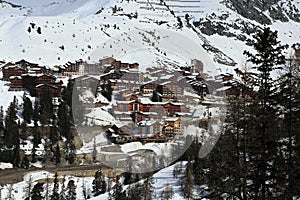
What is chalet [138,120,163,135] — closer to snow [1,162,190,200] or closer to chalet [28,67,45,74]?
snow [1,162,190,200]

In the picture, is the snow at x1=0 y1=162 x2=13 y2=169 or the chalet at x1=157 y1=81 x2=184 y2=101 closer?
the snow at x1=0 y1=162 x2=13 y2=169

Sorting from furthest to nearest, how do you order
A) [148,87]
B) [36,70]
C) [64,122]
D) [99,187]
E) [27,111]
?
[36,70]
[148,87]
[64,122]
[27,111]
[99,187]

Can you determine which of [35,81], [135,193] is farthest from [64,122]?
[135,193]

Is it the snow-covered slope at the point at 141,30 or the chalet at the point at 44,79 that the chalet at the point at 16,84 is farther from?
the snow-covered slope at the point at 141,30

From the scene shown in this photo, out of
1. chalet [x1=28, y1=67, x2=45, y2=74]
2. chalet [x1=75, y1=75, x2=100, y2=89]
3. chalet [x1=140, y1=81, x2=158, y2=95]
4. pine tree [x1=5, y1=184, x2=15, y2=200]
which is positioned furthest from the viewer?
chalet [x1=28, y1=67, x2=45, y2=74]

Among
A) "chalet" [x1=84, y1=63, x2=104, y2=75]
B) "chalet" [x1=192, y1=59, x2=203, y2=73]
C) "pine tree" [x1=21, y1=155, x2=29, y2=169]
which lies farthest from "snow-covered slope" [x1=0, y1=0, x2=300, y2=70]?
"pine tree" [x1=21, y1=155, x2=29, y2=169]

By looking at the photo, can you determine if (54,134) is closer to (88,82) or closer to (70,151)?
(70,151)

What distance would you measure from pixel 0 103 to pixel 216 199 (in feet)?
51.1

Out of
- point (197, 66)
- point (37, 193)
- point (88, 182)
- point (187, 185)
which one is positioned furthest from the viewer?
point (197, 66)

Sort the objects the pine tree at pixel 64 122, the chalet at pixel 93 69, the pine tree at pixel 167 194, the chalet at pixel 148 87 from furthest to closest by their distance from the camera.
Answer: the chalet at pixel 93 69, the chalet at pixel 148 87, the pine tree at pixel 64 122, the pine tree at pixel 167 194

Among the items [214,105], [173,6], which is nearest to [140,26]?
[173,6]

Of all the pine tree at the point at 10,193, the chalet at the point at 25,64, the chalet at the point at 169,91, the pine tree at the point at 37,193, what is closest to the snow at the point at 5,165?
the pine tree at the point at 10,193

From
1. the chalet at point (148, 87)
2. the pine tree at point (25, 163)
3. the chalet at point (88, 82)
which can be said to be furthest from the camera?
the chalet at point (88, 82)

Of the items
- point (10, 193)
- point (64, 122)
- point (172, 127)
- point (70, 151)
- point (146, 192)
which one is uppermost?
point (64, 122)
